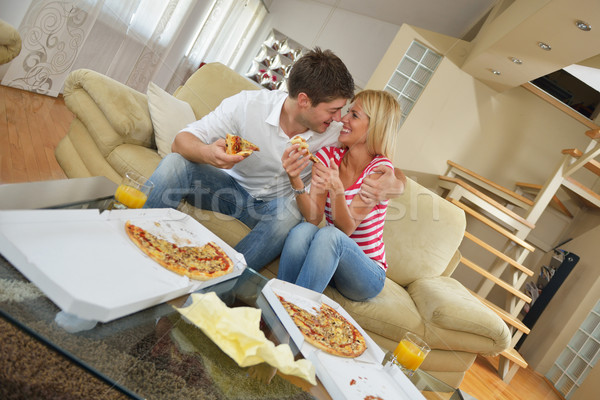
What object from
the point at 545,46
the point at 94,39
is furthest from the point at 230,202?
the point at 545,46

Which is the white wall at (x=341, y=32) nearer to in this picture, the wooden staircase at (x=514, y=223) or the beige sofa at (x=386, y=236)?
the wooden staircase at (x=514, y=223)

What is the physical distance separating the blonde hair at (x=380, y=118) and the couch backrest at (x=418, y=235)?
666 mm

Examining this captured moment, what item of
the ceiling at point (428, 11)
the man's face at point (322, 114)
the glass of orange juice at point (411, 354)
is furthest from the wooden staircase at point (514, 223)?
the glass of orange juice at point (411, 354)

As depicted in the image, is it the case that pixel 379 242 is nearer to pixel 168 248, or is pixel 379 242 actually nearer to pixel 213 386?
pixel 168 248

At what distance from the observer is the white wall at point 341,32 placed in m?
4.23

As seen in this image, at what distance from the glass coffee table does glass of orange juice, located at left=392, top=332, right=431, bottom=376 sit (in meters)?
0.41

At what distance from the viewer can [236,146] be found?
1.50m

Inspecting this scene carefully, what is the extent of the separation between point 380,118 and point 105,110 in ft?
3.87

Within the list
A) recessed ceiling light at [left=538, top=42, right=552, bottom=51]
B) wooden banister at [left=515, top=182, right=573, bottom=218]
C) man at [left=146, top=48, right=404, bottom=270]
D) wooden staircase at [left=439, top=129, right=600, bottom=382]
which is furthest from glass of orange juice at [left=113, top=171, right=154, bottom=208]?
wooden banister at [left=515, top=182, right=573, bottom=218]

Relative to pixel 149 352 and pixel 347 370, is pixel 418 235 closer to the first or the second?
pixel 347 370

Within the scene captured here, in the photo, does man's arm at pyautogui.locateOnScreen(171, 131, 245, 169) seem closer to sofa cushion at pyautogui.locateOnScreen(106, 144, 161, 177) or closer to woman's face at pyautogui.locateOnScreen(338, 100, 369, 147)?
sofa cushion at pyautogui.locateOnScreen(106, 144, 161, 177)

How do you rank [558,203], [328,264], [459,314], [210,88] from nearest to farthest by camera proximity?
[328,264] < [459,314] < [210,88] < [558,203]

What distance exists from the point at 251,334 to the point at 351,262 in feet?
3.05

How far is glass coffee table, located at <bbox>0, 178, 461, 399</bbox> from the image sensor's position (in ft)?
1.70
